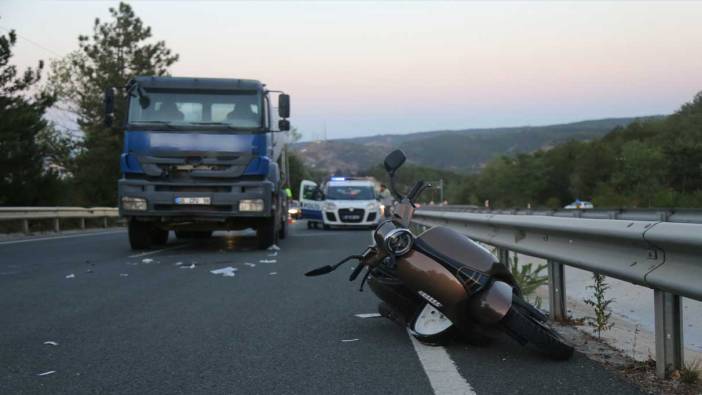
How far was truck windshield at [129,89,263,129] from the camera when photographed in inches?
486

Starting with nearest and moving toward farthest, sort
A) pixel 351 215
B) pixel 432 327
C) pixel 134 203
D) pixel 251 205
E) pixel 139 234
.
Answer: pixel 432 327 < pixel 134 203 < pixel 251 205 < pixel 139 234 < pixel 351 215

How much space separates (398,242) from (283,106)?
944 centimetres

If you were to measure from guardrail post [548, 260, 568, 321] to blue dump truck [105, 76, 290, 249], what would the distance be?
7.53 meters

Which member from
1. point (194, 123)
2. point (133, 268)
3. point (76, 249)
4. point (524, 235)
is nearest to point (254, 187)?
point (194, 123)

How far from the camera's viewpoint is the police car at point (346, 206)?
25.0 meters

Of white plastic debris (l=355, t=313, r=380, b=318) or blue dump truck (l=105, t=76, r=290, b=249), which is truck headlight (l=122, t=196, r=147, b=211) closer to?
blue dump truck (l=105, t=76, r=290, b=249)

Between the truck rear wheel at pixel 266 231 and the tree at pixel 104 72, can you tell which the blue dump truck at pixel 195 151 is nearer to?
the truck rear wheel at pixel 266 231

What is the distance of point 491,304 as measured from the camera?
4.00 m

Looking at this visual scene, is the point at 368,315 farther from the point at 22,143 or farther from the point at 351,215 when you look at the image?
the point at 22,143

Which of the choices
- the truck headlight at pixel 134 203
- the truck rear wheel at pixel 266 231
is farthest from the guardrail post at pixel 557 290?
the truck rear wheel at pixel 266 231

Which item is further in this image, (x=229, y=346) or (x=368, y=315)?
(x=368, y=315)

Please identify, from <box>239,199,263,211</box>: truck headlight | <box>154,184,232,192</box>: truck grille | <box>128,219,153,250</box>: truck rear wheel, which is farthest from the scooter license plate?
<box>128,219,153,250</box>: truck rear wheel

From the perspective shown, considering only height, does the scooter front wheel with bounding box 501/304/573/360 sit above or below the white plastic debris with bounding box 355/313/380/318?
above

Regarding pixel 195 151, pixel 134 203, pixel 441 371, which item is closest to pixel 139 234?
pixel 134 203
